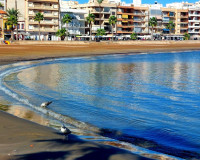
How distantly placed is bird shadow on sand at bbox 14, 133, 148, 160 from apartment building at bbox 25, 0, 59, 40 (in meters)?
98.4

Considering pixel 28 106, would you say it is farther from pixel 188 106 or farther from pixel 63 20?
pixel 63 20

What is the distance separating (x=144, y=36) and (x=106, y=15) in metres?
13.8

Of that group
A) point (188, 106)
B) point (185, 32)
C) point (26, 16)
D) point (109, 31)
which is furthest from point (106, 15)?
point (188, 106)

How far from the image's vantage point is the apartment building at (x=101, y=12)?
11953 cm

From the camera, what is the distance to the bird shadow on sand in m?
6.81

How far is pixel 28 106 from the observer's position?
541 inches

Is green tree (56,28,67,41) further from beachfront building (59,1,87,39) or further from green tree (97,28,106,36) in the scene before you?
green tree (97,28,106,36)

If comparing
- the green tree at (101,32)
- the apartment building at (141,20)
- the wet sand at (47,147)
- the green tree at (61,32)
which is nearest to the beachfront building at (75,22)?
the green tree at (101,32)

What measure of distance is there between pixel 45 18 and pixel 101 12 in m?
20.0

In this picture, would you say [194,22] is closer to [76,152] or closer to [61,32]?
[61,32]

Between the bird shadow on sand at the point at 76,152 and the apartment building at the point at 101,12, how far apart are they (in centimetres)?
11100

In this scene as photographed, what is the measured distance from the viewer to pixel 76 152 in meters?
7.16

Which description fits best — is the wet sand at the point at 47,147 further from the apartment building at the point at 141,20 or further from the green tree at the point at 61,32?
the apartment building at the point at 141,20

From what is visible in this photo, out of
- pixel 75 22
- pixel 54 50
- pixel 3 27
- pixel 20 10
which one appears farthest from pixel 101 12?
pixel 54 50
